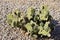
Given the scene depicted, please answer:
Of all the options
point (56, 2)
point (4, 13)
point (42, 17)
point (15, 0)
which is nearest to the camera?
point (42, 17)

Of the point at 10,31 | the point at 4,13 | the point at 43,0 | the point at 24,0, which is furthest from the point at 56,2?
the point at 10,31

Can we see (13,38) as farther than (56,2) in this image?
No

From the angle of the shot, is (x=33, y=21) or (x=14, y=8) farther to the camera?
(x=14, y=8)

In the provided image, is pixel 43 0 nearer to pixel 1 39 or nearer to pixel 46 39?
pixel 46 39

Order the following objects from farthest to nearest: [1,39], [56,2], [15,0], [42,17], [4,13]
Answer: [56,2], [15,0], [4,13], [42,17], [1,39]
